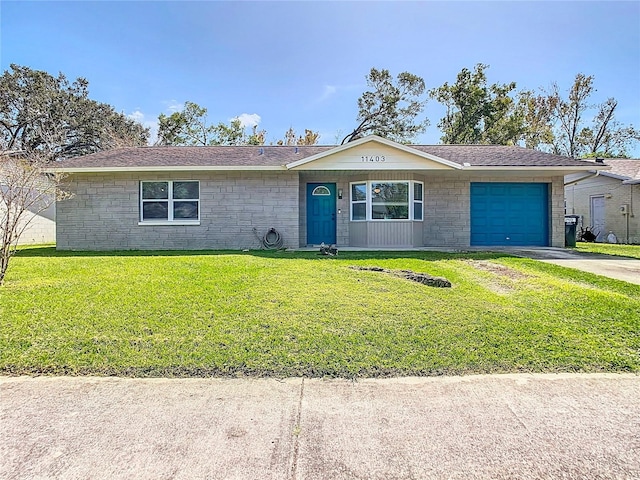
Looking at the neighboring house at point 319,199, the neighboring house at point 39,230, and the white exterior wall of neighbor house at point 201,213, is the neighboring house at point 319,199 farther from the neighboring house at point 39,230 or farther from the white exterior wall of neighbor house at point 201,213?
the neighboring house at point 39,230

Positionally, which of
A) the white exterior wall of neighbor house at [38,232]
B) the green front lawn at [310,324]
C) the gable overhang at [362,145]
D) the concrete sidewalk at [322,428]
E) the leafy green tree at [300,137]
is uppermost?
the leafy green tree at [300,137]

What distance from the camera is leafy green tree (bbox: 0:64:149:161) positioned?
25594 millimetres

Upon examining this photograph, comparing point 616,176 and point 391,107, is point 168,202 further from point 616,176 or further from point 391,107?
point 391,107

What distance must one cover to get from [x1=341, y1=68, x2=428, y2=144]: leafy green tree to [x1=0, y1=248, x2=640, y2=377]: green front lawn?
24.8m

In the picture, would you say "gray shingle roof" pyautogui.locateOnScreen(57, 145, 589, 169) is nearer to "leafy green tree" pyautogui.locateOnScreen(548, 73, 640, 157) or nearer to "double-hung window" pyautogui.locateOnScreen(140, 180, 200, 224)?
"double-hung window" pyautogui.locateOnScreen(140, 180, 200, 224)

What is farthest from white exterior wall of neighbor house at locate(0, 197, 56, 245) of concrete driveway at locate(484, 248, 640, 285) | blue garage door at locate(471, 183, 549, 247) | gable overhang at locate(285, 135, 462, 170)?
concrete driveway at locate(484, 248, 640, 285)

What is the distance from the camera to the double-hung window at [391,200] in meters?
11.9

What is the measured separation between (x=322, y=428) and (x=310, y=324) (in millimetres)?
1842

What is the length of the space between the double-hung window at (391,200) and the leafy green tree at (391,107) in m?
18.3

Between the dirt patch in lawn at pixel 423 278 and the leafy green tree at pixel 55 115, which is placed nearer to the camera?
the dirt patch in lawn at pixel 423 278

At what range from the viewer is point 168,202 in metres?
12.1

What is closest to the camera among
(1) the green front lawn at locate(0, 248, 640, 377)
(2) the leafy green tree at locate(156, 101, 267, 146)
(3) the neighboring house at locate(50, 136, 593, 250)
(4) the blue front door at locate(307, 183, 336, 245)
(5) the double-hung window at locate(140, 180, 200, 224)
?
(1) the green front lawn at locate(0, 248, 640, 377)

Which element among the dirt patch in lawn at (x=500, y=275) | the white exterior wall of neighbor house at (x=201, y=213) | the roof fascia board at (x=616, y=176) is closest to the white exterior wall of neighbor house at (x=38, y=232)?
the white exterior wall of neighbor house at (x=201, y=213)

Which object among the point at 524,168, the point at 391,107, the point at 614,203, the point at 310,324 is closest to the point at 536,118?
the point at 391,107
